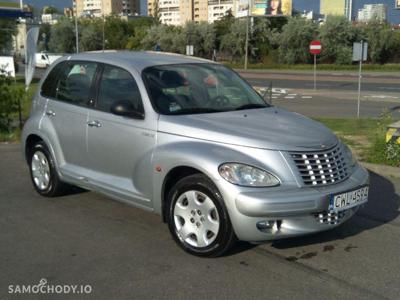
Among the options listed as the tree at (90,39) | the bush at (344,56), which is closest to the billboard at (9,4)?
the bush at (344,56)

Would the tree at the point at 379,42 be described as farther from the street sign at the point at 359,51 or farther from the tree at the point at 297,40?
the street sign at the point at 359,51

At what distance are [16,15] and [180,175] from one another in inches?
883

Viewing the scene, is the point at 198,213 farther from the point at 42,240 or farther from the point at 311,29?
the point at 311,29

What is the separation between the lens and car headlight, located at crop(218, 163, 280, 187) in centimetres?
409

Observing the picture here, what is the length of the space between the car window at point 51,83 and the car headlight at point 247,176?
2.92 m

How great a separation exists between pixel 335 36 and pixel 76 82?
2257 inches

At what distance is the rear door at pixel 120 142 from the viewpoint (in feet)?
15.9

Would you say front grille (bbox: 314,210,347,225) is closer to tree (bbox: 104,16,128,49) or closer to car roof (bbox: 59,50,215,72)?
car roof (bbox: 59,50,215,72)

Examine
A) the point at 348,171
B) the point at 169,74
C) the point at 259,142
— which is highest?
the point at 169,74

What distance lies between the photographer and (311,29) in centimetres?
6178

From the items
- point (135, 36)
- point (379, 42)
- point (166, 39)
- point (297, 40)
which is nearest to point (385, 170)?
point (379, 42)

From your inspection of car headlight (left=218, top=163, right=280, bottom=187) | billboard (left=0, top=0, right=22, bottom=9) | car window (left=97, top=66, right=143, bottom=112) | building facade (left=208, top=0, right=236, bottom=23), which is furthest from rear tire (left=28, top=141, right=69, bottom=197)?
building facade (left=208, top=0, right=236, bottom=23)

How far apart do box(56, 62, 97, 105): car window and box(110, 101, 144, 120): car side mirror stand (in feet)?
2.56

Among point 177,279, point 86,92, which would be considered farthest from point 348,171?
point 86,92
